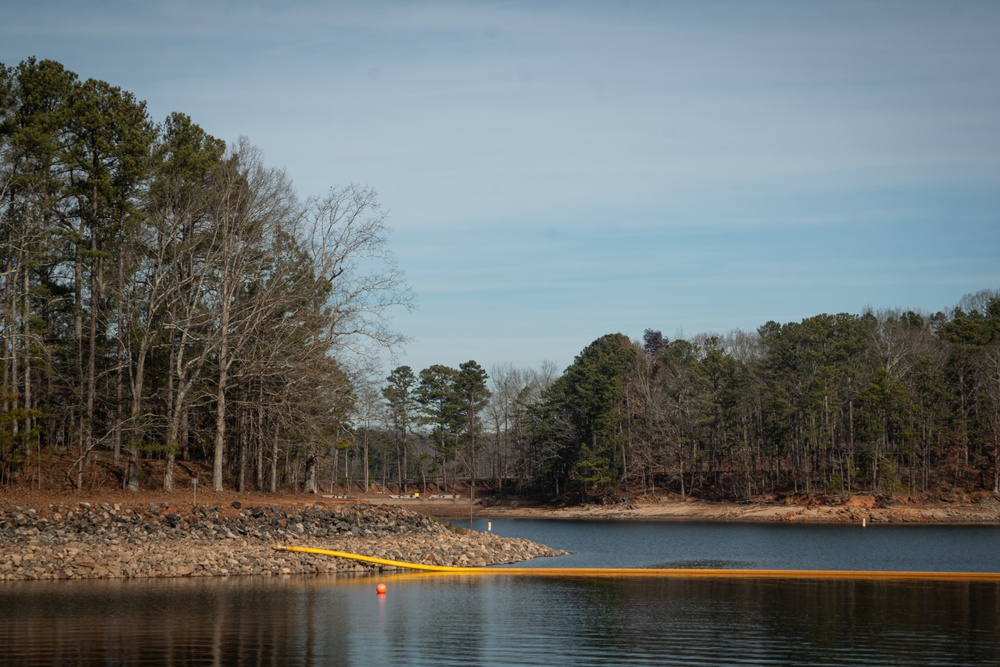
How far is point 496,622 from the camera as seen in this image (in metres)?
26.5

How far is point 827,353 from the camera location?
89.7m

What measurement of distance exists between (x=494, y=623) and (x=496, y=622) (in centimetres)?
18

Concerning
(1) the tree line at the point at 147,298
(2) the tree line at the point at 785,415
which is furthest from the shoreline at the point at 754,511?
(1) the tree line at the point at 147,298

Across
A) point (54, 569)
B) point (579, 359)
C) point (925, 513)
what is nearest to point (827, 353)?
point (925, 513)

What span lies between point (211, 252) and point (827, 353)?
60.9 m

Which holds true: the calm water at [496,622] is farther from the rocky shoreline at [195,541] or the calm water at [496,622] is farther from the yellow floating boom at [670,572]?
the rocky shoreline at [195,541]

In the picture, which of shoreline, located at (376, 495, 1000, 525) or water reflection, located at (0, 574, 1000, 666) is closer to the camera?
water reflection, located at (0, 574, 1000, 666)

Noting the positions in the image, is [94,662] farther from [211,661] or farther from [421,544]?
[421,544]

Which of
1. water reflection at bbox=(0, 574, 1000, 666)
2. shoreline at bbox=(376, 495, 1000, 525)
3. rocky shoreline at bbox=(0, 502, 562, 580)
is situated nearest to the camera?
water reflection at bbox=(0, 574, 1000, 666)

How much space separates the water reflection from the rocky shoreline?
1.64 meters

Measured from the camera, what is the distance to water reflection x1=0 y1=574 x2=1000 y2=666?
2164 centimetres

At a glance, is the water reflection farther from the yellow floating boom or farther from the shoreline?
the shoreline

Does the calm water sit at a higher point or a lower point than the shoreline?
higher

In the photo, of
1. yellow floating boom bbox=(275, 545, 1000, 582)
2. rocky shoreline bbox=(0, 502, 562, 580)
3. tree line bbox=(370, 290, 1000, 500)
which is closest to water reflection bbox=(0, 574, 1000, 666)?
rocky shoreline bbox=(0, 502, 562, 580)
